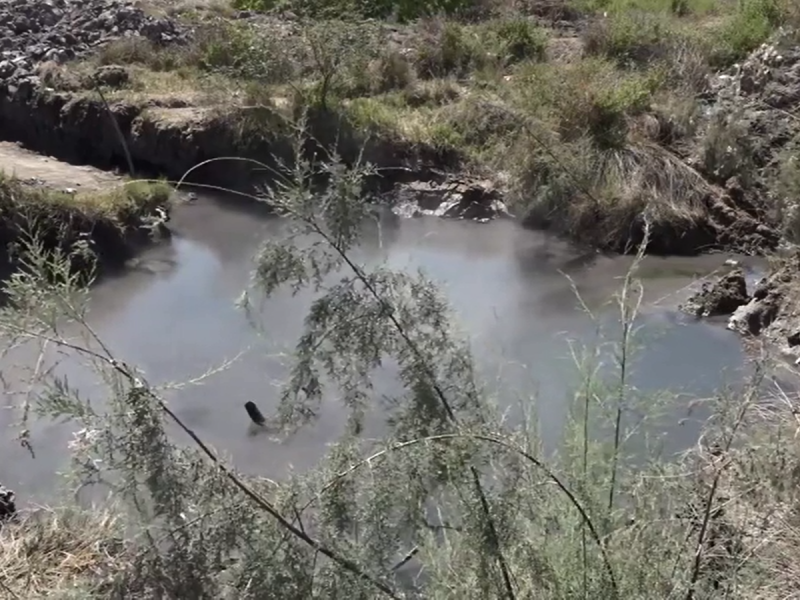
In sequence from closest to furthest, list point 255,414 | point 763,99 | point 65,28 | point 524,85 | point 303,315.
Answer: point 255,414, point 303,315, point 763,99, point 524,85, point 65,28

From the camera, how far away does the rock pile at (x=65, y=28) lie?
15.2m

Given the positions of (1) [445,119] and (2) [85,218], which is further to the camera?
(1) [445,119]

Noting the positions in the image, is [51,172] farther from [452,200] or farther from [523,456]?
[523,456]

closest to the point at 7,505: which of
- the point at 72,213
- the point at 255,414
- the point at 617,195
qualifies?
the point at 255,414

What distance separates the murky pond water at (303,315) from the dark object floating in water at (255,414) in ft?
0.31

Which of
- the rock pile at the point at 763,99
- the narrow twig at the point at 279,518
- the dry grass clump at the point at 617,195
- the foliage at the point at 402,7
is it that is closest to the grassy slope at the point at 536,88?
the dry grass clump at the point at 617,195

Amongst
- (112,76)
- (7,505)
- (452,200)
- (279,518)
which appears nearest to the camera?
(279,518)

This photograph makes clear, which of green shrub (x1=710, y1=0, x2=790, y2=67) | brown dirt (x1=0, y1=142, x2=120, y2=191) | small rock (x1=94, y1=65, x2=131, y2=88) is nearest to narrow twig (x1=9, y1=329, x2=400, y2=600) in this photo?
brown dirt (x1=0, y1=142, x2=120, y2=191)

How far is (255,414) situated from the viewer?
305 inches

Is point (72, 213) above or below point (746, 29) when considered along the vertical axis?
below

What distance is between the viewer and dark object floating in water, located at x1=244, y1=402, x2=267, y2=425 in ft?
25.4

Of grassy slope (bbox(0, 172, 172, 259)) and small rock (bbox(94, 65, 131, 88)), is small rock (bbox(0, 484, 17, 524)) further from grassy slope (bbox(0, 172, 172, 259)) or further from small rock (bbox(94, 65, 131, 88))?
small rock (bbox(94, 65, 131, 88))

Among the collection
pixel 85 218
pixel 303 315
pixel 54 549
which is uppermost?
pixel 54 549

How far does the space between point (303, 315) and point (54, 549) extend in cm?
285
